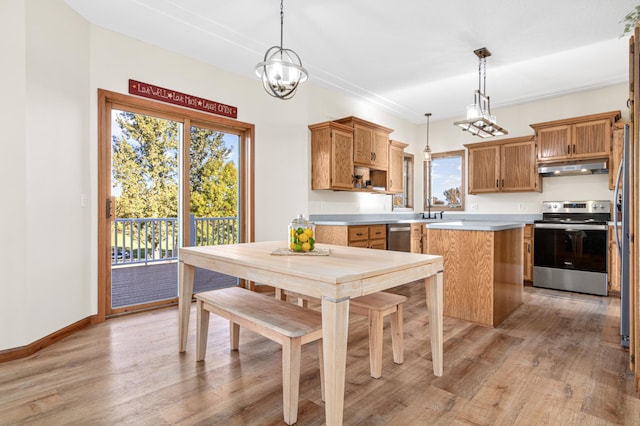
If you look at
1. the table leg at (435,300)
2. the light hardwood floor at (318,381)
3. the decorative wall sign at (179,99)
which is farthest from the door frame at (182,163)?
the table leg at (435,300)

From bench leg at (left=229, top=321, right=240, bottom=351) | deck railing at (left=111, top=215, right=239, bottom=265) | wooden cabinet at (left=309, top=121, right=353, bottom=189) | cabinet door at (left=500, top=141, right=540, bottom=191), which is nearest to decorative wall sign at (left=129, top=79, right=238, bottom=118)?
wooden cabinet at (left=309, top=121, right=353, bottom=189)

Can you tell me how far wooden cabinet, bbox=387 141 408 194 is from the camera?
571cm

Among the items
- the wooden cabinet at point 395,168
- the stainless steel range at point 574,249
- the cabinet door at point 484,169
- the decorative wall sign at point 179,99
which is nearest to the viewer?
the decorative wall sign at point 179,99

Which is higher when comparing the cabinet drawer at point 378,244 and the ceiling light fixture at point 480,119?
the ceiling light fixture at point 480,119

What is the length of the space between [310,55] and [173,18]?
149 centimetres

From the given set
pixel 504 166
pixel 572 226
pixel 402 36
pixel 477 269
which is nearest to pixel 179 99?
pixel 402 36

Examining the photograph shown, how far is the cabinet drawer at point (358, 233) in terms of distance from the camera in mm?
4383

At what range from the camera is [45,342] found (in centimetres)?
258

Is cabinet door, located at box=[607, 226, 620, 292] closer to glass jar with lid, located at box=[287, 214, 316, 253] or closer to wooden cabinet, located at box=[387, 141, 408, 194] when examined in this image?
wooden cabinet, located at box=[387, 141, 408, 194]

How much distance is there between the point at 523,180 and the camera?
16.7 feet

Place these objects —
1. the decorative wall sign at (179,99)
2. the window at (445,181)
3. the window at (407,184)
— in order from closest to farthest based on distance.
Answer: the decorative wall sign at (179,99), the window at (445,181), the window at (407,184)

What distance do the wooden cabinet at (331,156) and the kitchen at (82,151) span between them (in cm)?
13

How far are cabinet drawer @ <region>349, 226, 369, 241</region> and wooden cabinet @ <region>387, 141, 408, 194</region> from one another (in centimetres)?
135

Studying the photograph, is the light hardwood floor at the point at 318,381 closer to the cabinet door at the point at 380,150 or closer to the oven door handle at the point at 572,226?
the oven door handle at the point at 572,226
